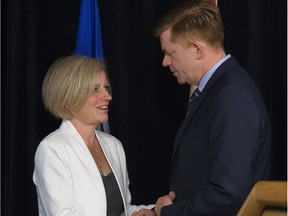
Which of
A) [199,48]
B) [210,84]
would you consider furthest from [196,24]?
[210,84]

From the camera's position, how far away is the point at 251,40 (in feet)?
10.5

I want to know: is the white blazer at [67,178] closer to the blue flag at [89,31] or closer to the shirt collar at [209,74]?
the shirt collar at [209,74]

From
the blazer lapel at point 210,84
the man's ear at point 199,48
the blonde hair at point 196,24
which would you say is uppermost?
the blonde hair at point 196,24

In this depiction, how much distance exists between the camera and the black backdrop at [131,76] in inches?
122

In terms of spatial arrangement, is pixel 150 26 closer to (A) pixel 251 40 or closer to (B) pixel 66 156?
(A) pixel 251 40

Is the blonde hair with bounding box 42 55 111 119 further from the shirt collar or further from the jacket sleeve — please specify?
the shirt collar

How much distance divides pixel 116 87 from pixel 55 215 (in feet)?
3.96

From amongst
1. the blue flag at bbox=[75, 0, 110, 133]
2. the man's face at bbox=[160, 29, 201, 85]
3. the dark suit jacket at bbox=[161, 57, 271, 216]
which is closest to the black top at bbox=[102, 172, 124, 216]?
the dark suit jacket at bbox=[161, 57, 271, 216]

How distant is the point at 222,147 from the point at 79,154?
70cm

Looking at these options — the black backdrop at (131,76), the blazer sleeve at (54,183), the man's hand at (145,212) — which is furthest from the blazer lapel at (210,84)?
the black backdrop at (131,76)

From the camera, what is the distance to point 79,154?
7.54 ft

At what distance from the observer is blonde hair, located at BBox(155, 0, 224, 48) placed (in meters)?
2.04

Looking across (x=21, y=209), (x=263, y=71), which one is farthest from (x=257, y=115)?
(x=21, y=209)

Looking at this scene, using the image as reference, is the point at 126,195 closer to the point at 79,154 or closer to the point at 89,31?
the point at 79,154
